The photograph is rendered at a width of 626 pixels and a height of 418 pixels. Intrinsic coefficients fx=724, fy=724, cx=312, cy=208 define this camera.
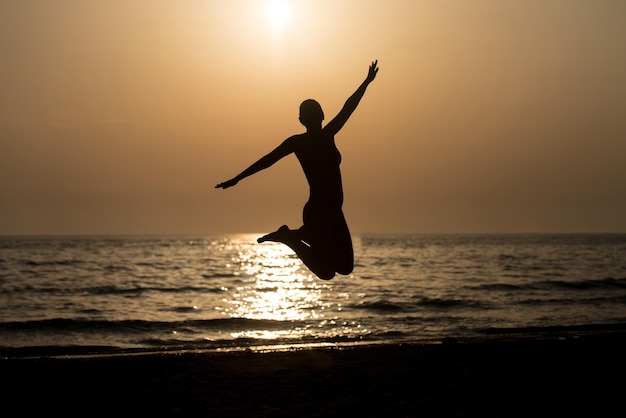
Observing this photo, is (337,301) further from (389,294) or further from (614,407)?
(614,407)

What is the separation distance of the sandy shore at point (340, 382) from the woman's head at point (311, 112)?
4.59 m

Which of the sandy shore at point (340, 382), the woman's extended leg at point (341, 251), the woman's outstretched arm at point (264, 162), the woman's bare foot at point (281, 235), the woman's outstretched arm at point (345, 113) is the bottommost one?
the sandy shore at point (340, 382)

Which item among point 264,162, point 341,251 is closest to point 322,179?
Answer: point 264,162

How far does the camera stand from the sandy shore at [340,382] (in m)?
10.3

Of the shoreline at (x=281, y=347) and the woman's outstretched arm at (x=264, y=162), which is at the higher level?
the woman's outstretched arm at (x=264, y=162)

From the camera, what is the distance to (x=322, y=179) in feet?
23.7

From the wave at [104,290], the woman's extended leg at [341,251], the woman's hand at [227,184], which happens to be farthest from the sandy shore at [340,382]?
the wave at [104,290]

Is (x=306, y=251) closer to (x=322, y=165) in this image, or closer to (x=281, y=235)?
(x=281, y=235)

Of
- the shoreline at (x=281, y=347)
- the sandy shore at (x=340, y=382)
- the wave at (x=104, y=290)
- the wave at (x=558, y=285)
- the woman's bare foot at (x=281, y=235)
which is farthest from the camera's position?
the wave at (x=558, y=285)

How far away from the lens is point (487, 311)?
30594 mm

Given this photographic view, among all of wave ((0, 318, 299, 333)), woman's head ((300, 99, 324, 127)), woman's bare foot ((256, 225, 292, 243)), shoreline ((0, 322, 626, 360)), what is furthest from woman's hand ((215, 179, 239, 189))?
wave ((0, 318, 299, 333))

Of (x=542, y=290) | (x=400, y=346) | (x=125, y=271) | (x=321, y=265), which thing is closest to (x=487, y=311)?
(x=542, y=290)

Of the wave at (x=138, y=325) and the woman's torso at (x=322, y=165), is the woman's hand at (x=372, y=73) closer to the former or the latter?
the woman's torso at (x=322, y=165)

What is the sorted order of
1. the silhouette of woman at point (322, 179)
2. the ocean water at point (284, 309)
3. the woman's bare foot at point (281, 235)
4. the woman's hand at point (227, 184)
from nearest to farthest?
the woman's hand at point (227, 184) < the silhouette of woman at point (322, 179) < the woman's bare foot at point (281, 235) < the ocean water at point (284, 309)
